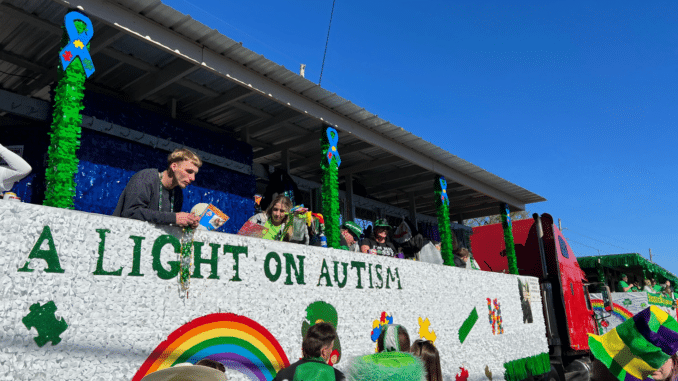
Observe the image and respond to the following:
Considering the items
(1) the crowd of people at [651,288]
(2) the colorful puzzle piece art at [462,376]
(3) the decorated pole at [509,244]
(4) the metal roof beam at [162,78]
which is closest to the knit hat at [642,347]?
(2) the colorful puzzle piece art at [462,376]

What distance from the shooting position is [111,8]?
4.07 m

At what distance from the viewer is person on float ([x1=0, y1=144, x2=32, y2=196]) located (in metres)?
2.94

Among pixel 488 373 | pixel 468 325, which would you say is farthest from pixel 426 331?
pixel 488 373

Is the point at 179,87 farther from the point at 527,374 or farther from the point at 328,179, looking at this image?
the point at 527,374

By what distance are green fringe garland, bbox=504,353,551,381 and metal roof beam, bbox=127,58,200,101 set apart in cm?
635

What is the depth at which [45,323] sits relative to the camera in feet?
8.91

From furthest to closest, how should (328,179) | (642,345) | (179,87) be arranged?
(179,87) < (328,179) < (642,345)

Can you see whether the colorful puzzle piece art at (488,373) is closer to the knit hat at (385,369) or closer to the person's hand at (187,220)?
the person's hand at (187,220)

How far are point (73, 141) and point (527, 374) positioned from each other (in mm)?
7612

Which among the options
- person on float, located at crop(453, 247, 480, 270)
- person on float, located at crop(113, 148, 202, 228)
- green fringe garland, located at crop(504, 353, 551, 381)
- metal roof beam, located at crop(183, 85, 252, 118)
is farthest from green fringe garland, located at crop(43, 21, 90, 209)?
green fringe garland, located at crop(504, 353, 551, 381)

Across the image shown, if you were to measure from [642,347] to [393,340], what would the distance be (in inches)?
55.8

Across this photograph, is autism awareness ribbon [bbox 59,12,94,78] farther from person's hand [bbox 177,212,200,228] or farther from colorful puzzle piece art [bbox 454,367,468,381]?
colorful puzzle piece art [bbox 454,367,468,381]

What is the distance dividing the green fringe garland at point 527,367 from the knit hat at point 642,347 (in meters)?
5.56

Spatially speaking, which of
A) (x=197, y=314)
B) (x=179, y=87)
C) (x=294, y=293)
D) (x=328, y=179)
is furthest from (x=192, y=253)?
(x=179, y=87)
